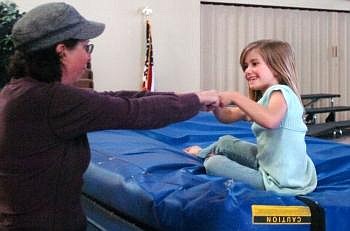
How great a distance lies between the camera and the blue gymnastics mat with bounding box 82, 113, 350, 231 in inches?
62.7

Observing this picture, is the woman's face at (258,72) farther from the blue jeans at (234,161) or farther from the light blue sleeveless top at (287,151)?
the blue jeans at (234,161)

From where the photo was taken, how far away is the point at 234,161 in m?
2.21

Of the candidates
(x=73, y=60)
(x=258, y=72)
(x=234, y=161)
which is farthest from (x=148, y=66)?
(x=73, y=60)

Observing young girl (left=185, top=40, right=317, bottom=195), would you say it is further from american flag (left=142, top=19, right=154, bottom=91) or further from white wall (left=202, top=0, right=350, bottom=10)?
white wall (left=202, top=0, right=350, bottom=10)

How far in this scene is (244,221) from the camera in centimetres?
159

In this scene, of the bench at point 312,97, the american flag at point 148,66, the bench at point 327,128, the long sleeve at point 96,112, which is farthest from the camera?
the bench at point 312,97

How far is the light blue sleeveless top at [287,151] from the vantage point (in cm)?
186

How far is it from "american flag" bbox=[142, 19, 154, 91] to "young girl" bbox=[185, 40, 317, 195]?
14.1 feet

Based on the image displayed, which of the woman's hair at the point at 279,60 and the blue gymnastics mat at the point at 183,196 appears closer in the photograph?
the blue gymnastics mat at the point at 183,196

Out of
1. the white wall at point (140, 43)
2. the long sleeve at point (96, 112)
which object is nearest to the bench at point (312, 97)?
the white wall at point (140, 43)

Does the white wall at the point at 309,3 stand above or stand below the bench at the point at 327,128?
above

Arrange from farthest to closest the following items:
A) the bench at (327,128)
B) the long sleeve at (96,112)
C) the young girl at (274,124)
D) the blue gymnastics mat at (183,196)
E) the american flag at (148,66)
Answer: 1. the american flag at (148,66)
2. the bench at (327,128)
3. the young girl at (274,124)
4. the blue gymnastics mat at (183,196)
5. the long sleeve at (96,112)

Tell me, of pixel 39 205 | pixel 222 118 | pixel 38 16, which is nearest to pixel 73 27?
pixel 38 16

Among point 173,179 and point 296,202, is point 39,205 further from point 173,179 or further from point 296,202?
point 296,202
